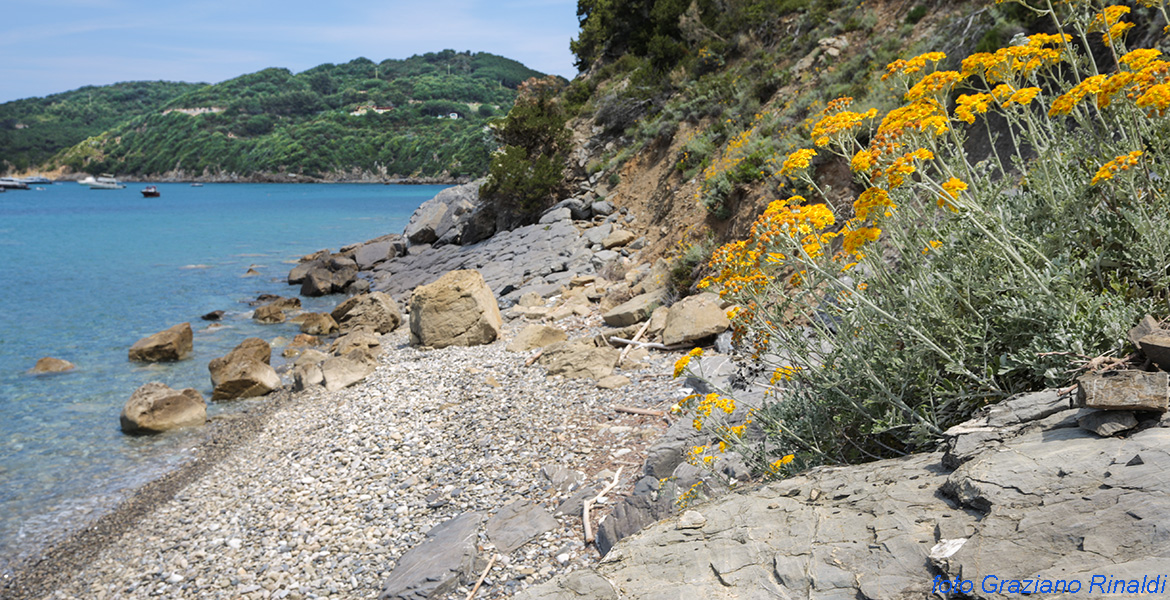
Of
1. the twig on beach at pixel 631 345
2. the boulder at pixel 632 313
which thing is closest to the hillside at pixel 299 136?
the boulder at pixel 632 313

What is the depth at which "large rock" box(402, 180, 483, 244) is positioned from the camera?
89.5ft

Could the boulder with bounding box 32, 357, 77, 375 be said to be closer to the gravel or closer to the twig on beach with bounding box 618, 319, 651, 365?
the gravel

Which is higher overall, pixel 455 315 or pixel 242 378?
pixel 455 315

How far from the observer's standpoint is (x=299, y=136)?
140375mm

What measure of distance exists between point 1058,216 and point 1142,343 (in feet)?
3.47

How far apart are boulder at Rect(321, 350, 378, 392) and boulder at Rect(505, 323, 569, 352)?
2.82 meters

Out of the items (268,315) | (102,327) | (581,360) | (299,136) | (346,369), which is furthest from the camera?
(299,136)

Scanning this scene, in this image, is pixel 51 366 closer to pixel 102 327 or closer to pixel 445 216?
pixel 102 327

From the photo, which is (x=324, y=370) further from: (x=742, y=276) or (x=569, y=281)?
(x=742, y=276)

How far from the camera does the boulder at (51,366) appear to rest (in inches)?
592

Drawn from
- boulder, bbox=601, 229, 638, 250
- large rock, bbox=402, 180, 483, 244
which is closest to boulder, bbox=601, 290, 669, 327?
boulder, bbox=601, 229, 638, 250

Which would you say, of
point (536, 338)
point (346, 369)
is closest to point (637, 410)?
point (536, 338)

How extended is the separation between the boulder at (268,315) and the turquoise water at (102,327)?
396 mm

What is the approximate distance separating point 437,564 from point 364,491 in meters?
2.37
